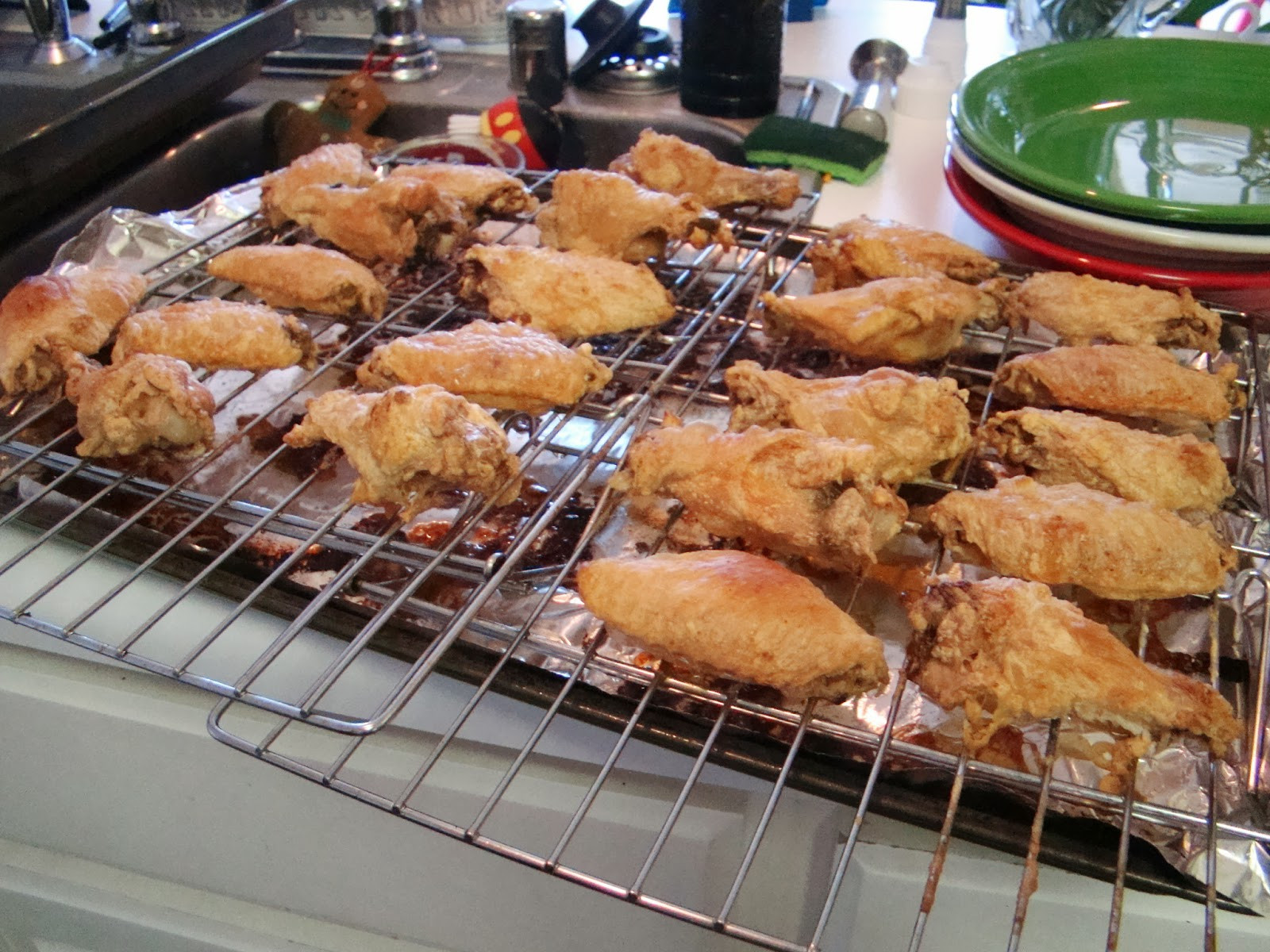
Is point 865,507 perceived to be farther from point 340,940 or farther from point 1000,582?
point 340,940

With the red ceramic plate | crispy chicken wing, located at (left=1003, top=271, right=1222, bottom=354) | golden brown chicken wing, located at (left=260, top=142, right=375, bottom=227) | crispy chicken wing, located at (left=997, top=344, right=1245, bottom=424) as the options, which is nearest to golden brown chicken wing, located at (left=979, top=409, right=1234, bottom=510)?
crispy chicken wing, located at (left=997, top=344, right=1245, bottom=424)

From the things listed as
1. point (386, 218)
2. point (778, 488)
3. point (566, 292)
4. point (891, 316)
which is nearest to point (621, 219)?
point (566, 292)

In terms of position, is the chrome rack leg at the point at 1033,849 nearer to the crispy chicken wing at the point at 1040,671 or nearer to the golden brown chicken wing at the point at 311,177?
the crispy chicken wing at the point at 1040,671

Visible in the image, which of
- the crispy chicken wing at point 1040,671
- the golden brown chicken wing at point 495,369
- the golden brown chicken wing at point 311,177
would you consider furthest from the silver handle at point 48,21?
the crispy chicken wing at point 1040,671

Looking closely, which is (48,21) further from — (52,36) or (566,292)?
(566,292)

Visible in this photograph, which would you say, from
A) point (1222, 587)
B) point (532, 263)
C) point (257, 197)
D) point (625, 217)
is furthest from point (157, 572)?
point (1222, 587)

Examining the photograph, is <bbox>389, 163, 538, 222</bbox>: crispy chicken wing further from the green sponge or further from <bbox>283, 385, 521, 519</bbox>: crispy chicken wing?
<bbox>283, 385, 521, 519</bbox>: crispy chicken wing
